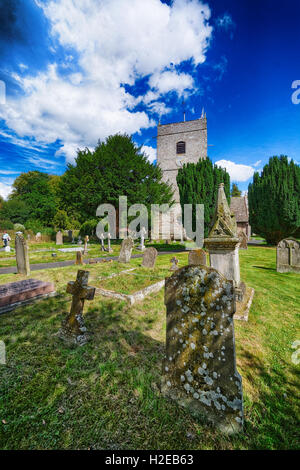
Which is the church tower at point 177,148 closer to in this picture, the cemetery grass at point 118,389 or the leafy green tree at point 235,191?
the cemetery grass at point 118,389

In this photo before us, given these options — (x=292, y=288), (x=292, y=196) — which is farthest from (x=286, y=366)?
(x=292, y=196)

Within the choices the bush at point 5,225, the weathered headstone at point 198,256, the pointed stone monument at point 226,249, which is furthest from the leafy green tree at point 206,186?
the bush at point 5,225

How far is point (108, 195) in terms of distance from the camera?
835 inches

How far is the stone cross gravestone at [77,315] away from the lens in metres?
3.35

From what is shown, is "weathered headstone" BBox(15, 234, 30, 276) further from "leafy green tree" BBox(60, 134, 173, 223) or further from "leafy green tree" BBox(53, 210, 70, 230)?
"leafy green tree" BBox(53, 210, 70, 230)

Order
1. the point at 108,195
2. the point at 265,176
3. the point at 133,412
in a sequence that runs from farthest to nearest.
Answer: the point at 108,195 → the point at 265,176 → the point at 133,412

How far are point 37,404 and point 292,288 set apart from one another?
7965 mm

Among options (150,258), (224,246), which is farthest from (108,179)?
(224,246)

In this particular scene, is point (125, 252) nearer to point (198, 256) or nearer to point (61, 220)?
point (198, 256)

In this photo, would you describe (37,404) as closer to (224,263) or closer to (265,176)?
(224,263)

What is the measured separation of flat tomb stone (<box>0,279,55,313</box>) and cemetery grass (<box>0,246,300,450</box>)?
396 millimetres

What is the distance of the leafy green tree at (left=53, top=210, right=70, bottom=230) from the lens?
91.0 ft

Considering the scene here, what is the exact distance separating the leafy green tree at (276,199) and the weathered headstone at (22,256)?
21004 millimetres

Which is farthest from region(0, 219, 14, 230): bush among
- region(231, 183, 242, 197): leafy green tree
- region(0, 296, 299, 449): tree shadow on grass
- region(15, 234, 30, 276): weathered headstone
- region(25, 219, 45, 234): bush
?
region(231, 183, 242, 197): leafy green tree
